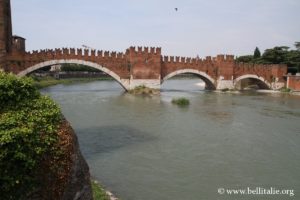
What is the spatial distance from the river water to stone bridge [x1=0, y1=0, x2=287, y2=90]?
10746 millimetres

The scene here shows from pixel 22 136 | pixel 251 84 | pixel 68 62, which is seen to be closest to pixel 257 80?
pixel 251 84

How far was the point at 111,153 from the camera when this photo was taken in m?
9.46

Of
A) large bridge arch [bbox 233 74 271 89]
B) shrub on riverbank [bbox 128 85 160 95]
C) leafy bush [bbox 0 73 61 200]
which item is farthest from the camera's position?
large bridge arch [bbox 233 74 271 89]

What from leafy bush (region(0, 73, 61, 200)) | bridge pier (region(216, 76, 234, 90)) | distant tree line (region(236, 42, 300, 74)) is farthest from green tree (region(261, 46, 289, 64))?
leafy bush (region(0, 73, 61, 200))

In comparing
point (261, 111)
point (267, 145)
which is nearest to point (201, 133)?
point (267, 145)

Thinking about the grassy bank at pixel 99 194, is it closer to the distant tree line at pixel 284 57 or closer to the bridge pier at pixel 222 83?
the bridge pier at pixel 222 83

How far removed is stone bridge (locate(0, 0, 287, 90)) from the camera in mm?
26484

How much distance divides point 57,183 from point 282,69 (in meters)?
35.8

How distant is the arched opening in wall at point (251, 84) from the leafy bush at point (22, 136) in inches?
1316

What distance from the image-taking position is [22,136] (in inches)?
141

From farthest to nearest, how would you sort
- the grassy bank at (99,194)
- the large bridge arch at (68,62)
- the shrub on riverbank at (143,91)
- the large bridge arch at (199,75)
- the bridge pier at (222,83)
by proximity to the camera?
the bridge pier at (222,83) < the large bridge arch at (199,75) < the shrub on riverbank at (143,91) < the large bridge arch at (68,62) < the grassy bank at (99,194)

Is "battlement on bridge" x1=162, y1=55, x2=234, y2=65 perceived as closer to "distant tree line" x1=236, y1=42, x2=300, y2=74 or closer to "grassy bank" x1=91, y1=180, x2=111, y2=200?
"distant tree line" x1=236, y1=42, x2=300, y2=74

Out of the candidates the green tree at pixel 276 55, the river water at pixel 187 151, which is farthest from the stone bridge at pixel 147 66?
the river water at pixel 187 151

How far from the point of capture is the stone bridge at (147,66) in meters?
26.5
